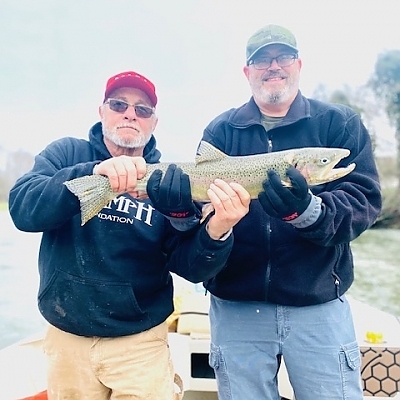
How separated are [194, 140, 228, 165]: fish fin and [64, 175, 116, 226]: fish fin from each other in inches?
22.2

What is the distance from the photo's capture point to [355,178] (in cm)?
266

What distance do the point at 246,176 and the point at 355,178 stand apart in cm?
62

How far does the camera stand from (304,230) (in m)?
2.52

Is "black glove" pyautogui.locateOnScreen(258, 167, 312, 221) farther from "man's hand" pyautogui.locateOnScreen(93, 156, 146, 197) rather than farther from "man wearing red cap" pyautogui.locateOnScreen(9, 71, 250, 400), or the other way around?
"man's hand" pyautogui.locateOnScreen(93, 156, 146, 197)

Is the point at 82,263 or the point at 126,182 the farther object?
the point at 82,263

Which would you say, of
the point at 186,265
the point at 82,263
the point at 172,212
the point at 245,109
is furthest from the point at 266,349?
the point at 245,109

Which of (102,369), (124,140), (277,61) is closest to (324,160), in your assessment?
(277,61)

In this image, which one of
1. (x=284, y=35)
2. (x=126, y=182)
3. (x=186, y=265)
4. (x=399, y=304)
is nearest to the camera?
(x=126, y=182)

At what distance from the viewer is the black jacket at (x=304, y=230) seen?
2.58m

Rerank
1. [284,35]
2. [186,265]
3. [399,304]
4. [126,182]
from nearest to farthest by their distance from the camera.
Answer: [126,182]
[186,265]
[284,35]
[399,304]

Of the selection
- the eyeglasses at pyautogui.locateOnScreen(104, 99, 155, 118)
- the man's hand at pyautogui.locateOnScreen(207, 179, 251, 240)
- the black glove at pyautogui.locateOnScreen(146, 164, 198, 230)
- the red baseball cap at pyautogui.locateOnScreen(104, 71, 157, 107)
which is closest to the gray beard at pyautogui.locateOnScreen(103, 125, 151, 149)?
the eyeglasses at pyautogui.locateOnScreen(104, 99, 155, 118)

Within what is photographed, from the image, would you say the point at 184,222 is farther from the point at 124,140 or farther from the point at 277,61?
the point at 277,61

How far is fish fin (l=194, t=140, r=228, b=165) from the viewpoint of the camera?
9.07 feet

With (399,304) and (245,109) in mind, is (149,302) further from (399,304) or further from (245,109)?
(399,304)
